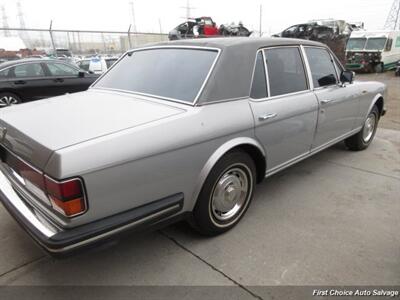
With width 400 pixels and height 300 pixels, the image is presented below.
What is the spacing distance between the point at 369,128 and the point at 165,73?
3906 mm

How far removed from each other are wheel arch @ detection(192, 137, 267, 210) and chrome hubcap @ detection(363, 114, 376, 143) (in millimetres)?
2811

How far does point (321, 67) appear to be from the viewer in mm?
4199

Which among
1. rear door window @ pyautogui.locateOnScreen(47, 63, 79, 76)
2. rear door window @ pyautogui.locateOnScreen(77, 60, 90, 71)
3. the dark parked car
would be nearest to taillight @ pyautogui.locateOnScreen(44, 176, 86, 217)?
the dark parked car

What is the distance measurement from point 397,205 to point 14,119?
381cm

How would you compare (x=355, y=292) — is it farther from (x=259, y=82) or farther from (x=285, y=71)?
(x=285, y=71)

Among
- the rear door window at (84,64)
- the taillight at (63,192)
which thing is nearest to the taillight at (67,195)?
the taillight at (63,192)

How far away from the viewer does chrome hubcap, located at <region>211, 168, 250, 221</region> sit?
2.94 m

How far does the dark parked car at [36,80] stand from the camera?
8.16 metres

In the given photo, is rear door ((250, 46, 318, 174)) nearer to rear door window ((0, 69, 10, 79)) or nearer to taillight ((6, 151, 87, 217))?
taillight ((6, 151, 87, 217))

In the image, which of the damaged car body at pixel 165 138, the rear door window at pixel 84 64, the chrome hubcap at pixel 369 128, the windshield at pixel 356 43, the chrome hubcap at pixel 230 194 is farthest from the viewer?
the windshield at pixel 356 43

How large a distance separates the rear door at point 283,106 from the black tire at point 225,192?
29 cm

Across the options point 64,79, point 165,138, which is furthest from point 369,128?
point 64,79

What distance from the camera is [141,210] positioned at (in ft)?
7.45

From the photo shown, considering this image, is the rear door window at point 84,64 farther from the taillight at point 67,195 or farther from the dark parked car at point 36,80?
the taillight at point 67,195
